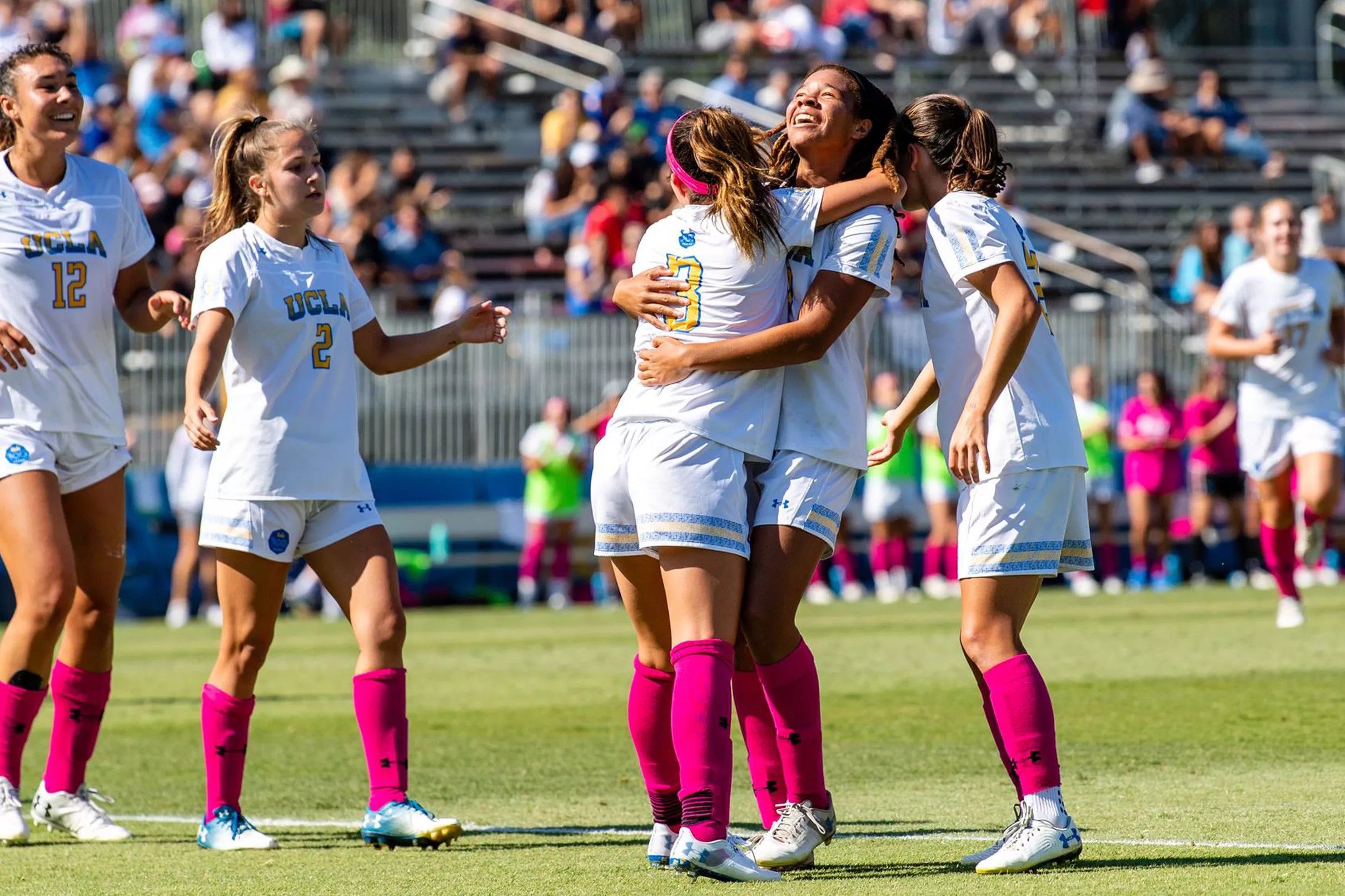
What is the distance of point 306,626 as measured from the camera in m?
18.3

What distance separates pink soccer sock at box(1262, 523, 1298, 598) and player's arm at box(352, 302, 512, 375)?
7623 millimetres

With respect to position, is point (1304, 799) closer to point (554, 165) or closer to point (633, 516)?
point (633, 516)

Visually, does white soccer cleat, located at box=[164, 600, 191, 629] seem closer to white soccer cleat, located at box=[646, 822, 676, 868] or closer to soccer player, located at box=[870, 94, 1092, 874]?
white soccer cleat, located at box=[646, 822, 676, 868]

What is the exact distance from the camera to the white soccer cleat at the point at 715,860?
537cm

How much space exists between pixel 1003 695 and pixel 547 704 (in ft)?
17.9

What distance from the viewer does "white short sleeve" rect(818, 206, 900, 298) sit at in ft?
18.6

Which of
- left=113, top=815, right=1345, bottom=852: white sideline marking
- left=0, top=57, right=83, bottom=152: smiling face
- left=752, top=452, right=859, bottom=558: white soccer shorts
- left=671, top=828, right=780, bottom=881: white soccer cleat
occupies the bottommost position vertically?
left=113, top=815, right=1345, bottom=852: white sideline marking

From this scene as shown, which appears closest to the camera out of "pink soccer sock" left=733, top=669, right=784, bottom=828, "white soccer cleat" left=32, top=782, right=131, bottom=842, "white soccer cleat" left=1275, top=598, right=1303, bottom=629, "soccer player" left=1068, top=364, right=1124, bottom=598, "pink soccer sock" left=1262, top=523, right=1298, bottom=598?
"pink soccer sock" left=733, top=669, right=784, bottom=828

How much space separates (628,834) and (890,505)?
549 inches

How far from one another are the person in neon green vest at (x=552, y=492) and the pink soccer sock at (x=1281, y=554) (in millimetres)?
8470

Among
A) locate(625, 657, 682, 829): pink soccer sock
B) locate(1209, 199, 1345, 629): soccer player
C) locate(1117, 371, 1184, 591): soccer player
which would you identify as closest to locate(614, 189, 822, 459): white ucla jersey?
locate(625, 657, 682, 829): pink soccer sock


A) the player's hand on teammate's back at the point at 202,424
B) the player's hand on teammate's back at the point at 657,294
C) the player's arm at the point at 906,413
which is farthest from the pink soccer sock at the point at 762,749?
the player's hand on teammate's back at the point at 202,424

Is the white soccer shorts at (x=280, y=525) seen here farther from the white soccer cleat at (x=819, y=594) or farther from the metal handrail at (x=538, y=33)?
the metal handrail at (x=538, y=33)

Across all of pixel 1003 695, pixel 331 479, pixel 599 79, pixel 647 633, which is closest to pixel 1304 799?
pixel 1003 695
